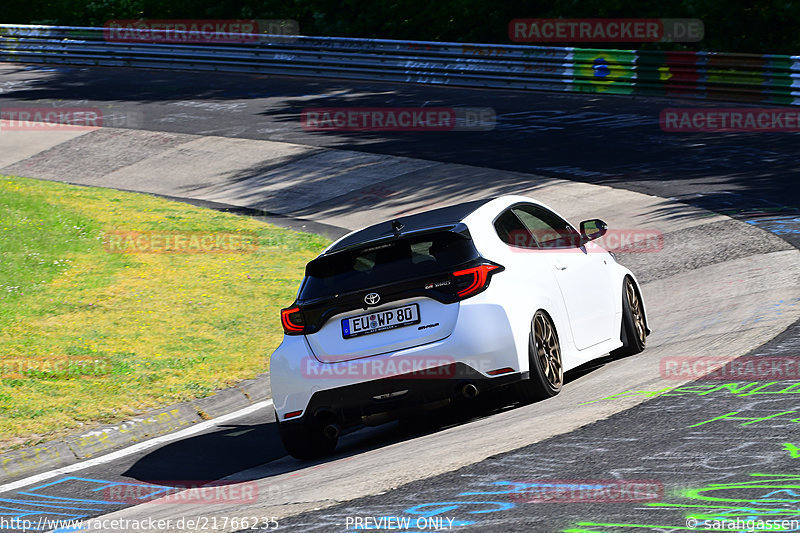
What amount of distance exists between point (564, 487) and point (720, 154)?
14.2 m

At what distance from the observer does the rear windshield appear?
743 centimetres

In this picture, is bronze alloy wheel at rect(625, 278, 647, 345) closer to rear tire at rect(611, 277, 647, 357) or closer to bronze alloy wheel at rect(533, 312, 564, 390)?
rear tire at rect(611, 277, 647, 357)

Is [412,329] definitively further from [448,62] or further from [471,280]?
[448,62]

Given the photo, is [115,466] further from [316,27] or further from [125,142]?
[316,27]

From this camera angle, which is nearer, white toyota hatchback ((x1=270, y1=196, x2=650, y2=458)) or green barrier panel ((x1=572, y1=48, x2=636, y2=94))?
white toyota hatchback ((x1=270, y1=196, x2=650, y2=458))

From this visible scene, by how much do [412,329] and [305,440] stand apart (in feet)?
3.72

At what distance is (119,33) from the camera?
117 feet

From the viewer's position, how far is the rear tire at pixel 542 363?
24.5 ft

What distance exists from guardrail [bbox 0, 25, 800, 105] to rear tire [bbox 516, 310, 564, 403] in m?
16.8

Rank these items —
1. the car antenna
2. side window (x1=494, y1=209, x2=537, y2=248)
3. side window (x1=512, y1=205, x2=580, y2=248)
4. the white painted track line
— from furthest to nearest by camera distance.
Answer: side window (x1=512, y1=205, x2=580, y2=248)
side window (x1=494, y1=209, x2=537, y2=248)
the white painted track line
the car antenna

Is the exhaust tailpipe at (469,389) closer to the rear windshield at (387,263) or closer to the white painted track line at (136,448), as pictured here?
the rear windshield at (387,263)

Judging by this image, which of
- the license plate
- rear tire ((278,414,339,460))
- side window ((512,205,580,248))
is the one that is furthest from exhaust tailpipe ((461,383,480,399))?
side window ((512,205,580,248))

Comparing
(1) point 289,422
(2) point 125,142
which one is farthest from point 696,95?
(1) point 289,422

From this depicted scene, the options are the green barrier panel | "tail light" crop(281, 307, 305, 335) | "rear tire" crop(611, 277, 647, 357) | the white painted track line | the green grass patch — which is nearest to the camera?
"tail light" crop(281, 307, 305, 335)
